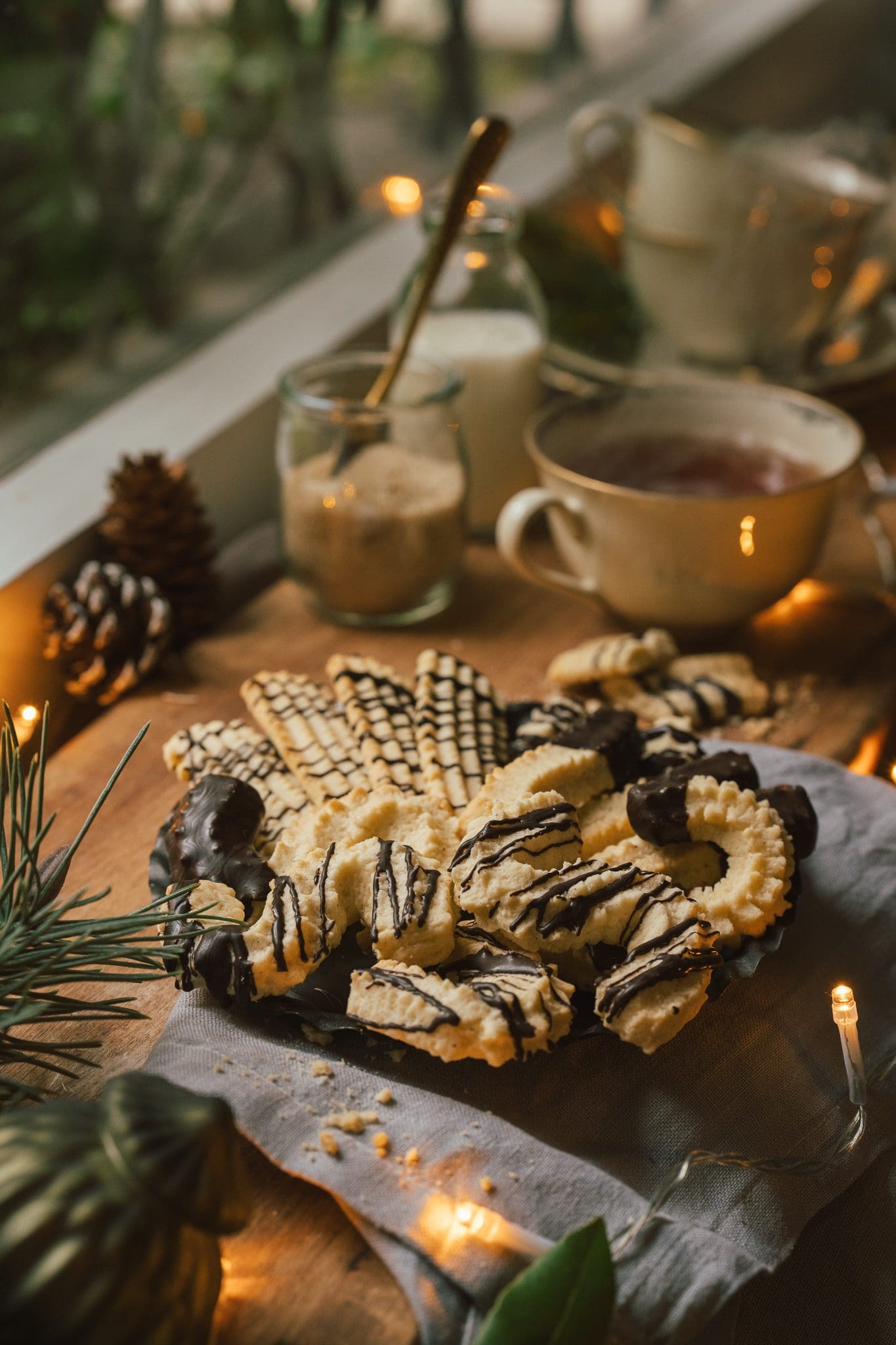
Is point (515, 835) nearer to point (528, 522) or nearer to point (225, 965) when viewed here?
point (225, 965)

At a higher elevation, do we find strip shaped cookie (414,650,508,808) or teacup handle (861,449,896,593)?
strip shaped cookie (414,650,508,808)

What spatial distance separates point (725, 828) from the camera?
0.69 metres

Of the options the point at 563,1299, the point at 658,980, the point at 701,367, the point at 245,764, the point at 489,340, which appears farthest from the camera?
the point at 701,367

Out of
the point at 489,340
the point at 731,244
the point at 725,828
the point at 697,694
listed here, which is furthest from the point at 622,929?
the point at 731,244

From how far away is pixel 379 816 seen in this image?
0.70 metres

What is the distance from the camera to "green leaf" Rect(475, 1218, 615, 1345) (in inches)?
19.0

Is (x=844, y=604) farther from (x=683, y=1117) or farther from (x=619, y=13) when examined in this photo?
(x=619, y=13)

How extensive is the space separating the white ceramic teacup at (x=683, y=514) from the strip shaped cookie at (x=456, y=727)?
16cm

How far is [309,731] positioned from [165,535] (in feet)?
0.86

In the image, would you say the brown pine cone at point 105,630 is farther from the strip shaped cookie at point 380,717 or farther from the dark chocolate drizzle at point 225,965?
the dark chocolate drizzle at point 225,965

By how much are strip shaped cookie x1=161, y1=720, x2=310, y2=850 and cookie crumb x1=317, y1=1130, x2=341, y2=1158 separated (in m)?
0.20

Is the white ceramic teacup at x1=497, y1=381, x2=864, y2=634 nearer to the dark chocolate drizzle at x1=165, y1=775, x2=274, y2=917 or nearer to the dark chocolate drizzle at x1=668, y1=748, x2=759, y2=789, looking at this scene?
Result: the dark chocolate drizzle at x1=668, y1=748, x2=759, y2=789

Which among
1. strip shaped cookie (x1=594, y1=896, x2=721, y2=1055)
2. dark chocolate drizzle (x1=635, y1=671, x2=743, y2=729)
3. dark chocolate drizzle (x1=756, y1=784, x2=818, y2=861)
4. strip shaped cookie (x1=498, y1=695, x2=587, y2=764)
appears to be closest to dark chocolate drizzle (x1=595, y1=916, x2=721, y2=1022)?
strip shaped cookie (x1=594, y1=896, x2=721, y2=1055)

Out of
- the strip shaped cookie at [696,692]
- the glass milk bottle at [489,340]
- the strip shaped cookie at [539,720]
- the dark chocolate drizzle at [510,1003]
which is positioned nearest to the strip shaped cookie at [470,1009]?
the dark chocolate drizzle at [510,1003]
